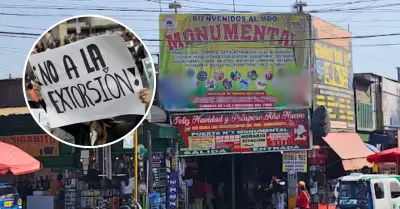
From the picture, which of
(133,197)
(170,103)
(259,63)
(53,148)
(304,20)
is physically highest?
(304,20)

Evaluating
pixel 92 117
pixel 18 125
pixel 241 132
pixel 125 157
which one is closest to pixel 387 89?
pixel 241 132

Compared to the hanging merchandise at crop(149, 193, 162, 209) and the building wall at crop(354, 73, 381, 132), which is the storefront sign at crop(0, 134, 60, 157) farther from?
the building wall at crop(354, 73, 381, 132)

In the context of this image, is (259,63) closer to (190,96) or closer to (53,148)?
(190,96)

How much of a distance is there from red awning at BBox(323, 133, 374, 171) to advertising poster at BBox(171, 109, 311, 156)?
1292mm

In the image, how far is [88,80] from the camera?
15.8ft

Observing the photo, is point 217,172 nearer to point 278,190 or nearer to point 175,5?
point 278,190

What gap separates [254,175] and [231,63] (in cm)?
415

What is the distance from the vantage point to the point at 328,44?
23.9 meters

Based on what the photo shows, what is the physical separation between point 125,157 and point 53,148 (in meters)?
2.28

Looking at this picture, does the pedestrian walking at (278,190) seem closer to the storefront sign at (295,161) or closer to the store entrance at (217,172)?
the storefront sign at (295,161)

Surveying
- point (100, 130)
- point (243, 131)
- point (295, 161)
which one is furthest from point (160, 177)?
point (100, 130)

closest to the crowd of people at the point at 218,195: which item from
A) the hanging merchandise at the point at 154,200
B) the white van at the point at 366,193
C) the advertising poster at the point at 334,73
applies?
the hanging merchandise at the point at 154,200

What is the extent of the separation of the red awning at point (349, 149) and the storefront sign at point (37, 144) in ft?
29.7

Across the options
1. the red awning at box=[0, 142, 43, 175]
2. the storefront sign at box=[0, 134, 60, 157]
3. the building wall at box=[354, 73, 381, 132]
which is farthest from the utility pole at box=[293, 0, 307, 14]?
the red awning at box=[0, 142, 43, 175]
